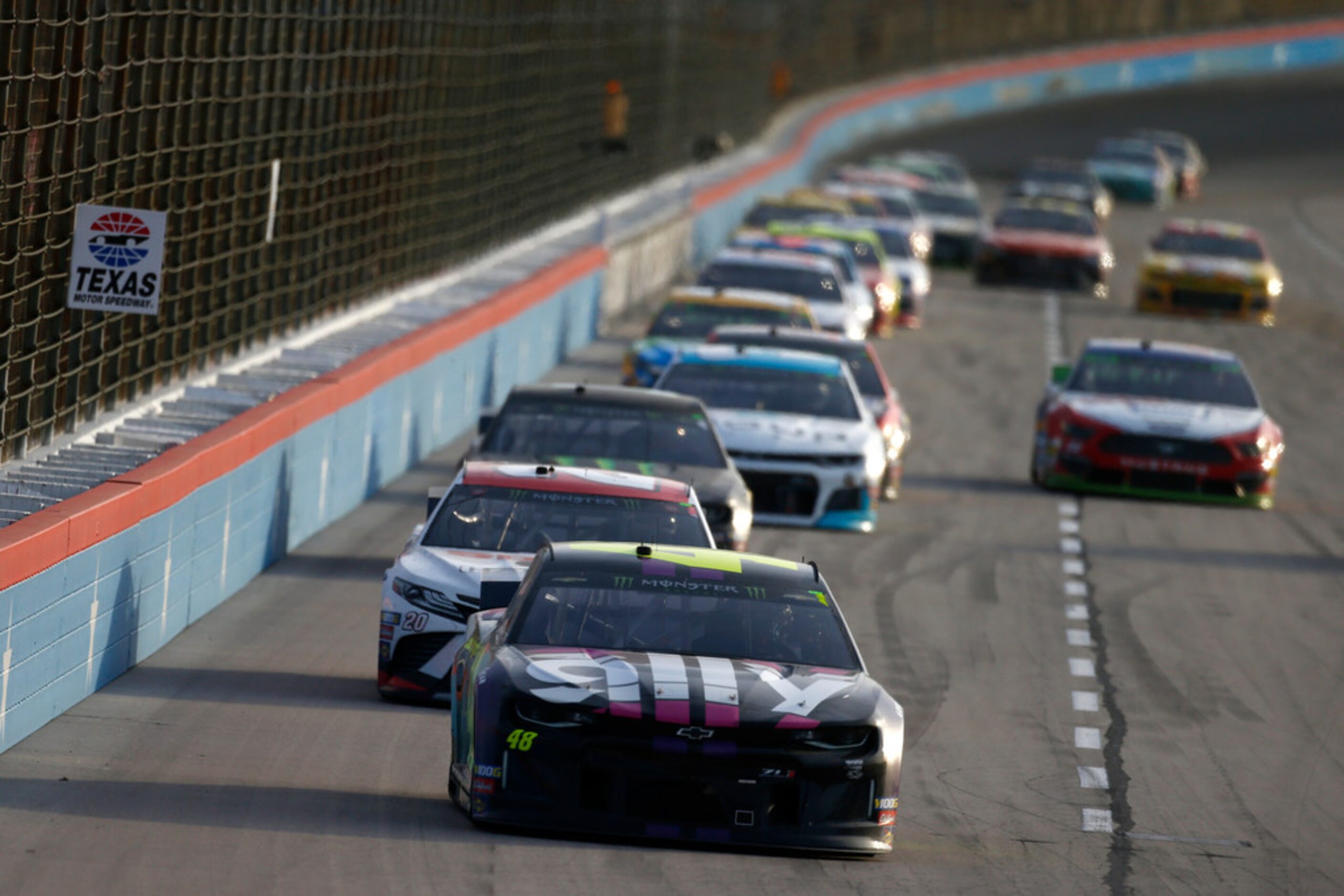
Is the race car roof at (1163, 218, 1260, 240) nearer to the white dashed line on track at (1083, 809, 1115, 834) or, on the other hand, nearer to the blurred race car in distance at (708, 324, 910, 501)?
the blurred race car in distance at (708, 324, 910, 501)

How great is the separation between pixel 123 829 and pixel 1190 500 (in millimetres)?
14758


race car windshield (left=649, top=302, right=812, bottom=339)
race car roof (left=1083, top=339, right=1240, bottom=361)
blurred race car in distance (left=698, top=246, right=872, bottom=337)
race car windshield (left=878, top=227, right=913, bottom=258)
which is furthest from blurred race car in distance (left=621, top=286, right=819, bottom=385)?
race car windshield (left=878, top=227, right=913, bottom=258)

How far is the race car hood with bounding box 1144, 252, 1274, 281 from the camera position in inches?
1537

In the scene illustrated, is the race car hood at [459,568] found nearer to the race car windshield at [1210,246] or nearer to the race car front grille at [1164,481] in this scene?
the race car front grille at [1164,481]

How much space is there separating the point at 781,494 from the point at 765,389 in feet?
4.61

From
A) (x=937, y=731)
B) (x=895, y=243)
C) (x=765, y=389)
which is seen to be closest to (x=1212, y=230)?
(x=895, y=243)

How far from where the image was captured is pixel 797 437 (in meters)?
19.8

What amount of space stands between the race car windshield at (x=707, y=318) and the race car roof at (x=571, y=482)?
11.3 m

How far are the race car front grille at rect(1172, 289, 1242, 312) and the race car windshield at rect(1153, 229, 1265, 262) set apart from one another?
2.78 feet

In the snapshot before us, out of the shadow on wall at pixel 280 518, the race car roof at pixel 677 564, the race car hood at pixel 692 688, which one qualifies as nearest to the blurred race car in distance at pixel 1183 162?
the shadow on wall at pixel 280 518

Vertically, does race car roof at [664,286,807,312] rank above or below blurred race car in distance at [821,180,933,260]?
below

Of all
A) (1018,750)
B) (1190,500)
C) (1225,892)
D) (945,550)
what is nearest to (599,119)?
(1190,500)

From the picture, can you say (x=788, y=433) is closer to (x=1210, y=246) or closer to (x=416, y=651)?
(x=416, y=651)

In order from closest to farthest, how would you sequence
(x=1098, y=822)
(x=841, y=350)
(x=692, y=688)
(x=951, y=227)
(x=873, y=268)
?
(x=692, y=688), (x=1098, y=822), (x=841, y=350), (x=873, y=268), (x=951, y=227)
